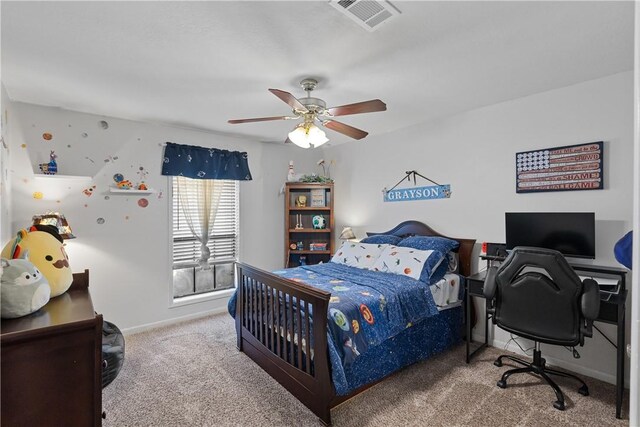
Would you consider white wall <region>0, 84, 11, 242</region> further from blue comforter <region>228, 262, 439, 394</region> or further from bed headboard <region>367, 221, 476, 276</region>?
bed headboard <region>367, 221, 476, 276</region>

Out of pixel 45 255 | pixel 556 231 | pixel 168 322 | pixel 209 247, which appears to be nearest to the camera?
Answer: pixel 45 255

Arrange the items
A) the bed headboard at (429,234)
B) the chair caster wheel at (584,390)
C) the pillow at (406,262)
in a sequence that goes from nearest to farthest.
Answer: the chair caster wheel at (584,390) < the pillow at (406,262) < the bed headboard at (429,234)

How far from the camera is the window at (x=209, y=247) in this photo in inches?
162

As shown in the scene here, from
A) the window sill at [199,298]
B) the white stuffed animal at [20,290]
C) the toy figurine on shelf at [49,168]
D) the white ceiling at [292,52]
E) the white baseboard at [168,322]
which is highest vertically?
the white ceiling at [292,52]

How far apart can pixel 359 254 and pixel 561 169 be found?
2075mm

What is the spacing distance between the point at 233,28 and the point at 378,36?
0.88 metres

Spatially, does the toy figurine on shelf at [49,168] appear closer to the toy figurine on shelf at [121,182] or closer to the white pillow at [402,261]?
the toy figurine on shelf at [121,182]

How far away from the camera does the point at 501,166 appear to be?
10.5 feet

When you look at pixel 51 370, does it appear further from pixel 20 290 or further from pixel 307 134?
pixel 307 134

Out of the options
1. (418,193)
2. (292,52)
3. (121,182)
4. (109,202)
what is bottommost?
(109,202)

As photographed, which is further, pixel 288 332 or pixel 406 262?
pixel 406 262

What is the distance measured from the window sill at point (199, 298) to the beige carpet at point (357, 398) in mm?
1003

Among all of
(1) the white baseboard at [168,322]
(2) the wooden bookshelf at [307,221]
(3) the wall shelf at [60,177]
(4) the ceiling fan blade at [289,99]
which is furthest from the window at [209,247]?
(4) the ceiling fan blade at [289,99]

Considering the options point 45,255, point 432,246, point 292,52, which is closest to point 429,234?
point 432,246
